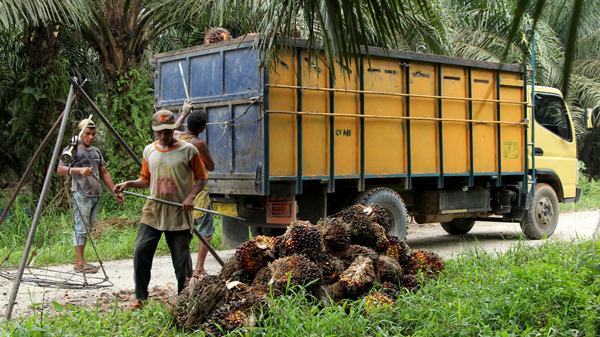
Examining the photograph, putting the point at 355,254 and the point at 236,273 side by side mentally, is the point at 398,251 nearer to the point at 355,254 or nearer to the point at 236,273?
the point at 355,254

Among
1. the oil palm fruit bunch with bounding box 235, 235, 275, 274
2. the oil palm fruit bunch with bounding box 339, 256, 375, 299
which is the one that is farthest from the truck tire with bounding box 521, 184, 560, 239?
the oil palm fruit bunch with bounding box 235, 235, 275, 274

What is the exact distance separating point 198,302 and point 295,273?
76cm

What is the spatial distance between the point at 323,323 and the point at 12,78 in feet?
36.5

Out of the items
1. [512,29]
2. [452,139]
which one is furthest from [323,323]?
[452,139]

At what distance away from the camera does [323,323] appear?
3.49 metres

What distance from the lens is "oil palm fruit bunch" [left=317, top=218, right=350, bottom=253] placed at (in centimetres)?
478

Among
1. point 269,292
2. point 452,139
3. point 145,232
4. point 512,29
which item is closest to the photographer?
point 512,29

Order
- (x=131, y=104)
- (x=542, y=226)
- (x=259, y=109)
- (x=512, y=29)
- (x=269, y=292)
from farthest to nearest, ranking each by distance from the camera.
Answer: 1. (x=131, y=104)
2. (x=542, y=226)
3. (x=259, y=109)
4. (x=269, y=292)
5. (x=512, y=29)

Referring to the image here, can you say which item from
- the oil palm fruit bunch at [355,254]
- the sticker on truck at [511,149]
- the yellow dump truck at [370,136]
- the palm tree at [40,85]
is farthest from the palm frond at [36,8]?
the sticker on truck at [511,149]

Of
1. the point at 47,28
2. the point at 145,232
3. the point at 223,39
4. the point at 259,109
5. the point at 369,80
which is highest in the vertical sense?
the point at 47,28

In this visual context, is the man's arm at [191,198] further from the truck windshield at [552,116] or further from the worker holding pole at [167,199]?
the truck windshield at [552,116]

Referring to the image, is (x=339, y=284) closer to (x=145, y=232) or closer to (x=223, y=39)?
(x=145, y=232)

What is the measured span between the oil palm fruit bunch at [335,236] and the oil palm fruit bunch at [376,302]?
2.55 feet

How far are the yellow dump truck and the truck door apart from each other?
3 centimetres
